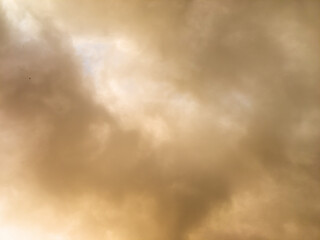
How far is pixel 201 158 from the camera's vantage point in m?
88.3

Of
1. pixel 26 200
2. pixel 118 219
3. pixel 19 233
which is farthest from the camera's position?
pixel 118 219

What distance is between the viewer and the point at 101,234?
3541 inches

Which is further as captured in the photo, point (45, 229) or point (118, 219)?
point (118, 219)

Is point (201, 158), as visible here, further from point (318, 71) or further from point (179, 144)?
point (318, 71)

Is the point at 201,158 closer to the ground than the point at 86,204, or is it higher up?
higher up

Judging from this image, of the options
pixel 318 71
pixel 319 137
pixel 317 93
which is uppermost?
pixel 318 71

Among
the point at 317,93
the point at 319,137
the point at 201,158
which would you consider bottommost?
the point at 201,158

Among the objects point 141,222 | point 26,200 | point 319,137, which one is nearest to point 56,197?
point 26,200

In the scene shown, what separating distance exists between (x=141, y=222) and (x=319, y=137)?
5845 centimetres

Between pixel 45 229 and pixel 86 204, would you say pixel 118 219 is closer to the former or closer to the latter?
pixel 86 204

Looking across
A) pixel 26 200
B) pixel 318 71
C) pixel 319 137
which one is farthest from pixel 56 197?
pixel 318 71

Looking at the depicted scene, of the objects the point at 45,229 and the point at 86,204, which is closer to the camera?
the point at 45,229

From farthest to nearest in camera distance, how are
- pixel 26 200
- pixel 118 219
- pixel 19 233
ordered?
pixel 118 219
pixel 26 200
pixel 19 233

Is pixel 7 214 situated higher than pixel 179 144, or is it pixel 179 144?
→ pixel 179 144
